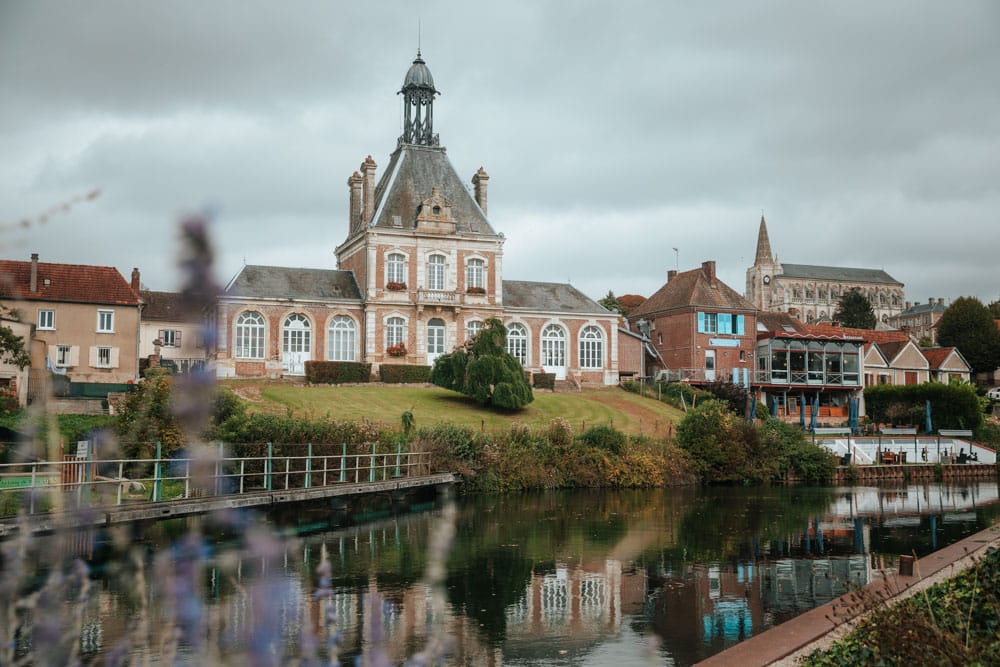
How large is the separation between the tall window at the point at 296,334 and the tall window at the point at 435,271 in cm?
712

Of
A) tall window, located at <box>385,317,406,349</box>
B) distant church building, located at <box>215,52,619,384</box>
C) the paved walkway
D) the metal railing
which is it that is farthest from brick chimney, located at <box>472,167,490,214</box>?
the paved walkway

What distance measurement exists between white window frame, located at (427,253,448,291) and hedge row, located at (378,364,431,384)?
5124 mm

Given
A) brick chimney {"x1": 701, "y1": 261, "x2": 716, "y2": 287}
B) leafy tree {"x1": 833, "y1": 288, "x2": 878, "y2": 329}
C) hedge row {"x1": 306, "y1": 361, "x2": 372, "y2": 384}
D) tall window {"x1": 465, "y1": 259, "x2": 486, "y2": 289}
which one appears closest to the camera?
hedge row {"x1": 306, "y1": 361, "x2": 372, "y2": 384}

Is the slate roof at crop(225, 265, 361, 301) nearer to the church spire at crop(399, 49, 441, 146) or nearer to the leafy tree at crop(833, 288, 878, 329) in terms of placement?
the church spire at crop(399, 49, 441, 146)

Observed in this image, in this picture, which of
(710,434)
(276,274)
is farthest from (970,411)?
(276,274)

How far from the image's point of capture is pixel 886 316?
151 m

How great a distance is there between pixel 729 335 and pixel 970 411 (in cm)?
1380

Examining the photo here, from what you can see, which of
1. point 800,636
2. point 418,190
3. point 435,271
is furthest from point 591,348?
point 800,636

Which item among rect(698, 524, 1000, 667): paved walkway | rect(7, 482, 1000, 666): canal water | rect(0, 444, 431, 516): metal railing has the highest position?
rect(0, 444, 431, 516): metal railing

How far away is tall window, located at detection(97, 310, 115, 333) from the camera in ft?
131

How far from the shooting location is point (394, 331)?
48.2 m

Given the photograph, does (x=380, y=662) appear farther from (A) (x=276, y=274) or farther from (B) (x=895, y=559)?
(A) (x=276, y=274)

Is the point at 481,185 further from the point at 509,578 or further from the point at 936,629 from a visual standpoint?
the point at 936,629

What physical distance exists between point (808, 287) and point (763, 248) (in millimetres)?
10167
